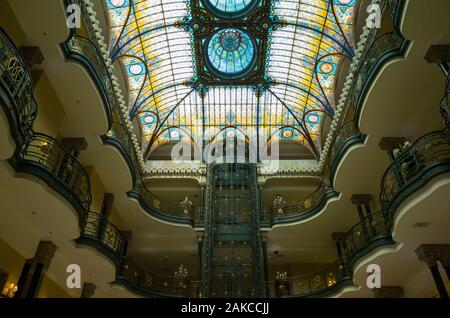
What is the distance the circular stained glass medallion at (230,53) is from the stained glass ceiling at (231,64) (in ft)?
0.18

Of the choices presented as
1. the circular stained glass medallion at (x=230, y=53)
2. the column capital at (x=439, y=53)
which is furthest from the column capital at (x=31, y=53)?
the column capital at (x=439, y=53)

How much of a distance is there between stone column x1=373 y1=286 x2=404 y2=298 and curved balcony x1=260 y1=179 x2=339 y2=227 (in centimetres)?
447

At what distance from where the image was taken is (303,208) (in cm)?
1995

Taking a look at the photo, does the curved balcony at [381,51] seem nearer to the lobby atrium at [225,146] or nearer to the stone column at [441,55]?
the lobby atrium at [225,146]

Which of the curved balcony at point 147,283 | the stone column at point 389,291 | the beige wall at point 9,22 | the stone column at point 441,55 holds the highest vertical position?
the beige wall at point 9,22

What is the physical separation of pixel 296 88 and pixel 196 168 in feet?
26.1

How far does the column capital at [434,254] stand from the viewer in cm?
1106

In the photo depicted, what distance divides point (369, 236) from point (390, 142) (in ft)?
13.1

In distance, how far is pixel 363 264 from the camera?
12867 mm

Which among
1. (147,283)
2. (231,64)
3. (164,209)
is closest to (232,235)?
(164,209)

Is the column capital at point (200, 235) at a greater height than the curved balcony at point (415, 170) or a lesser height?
greater

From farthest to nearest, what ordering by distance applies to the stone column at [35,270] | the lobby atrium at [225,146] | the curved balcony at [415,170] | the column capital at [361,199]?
1. the column capital at [361,199]
2. the stone column at [35,270]
3. the lobby atrium at [225,146]
4. the curved balcony at [415,170]
